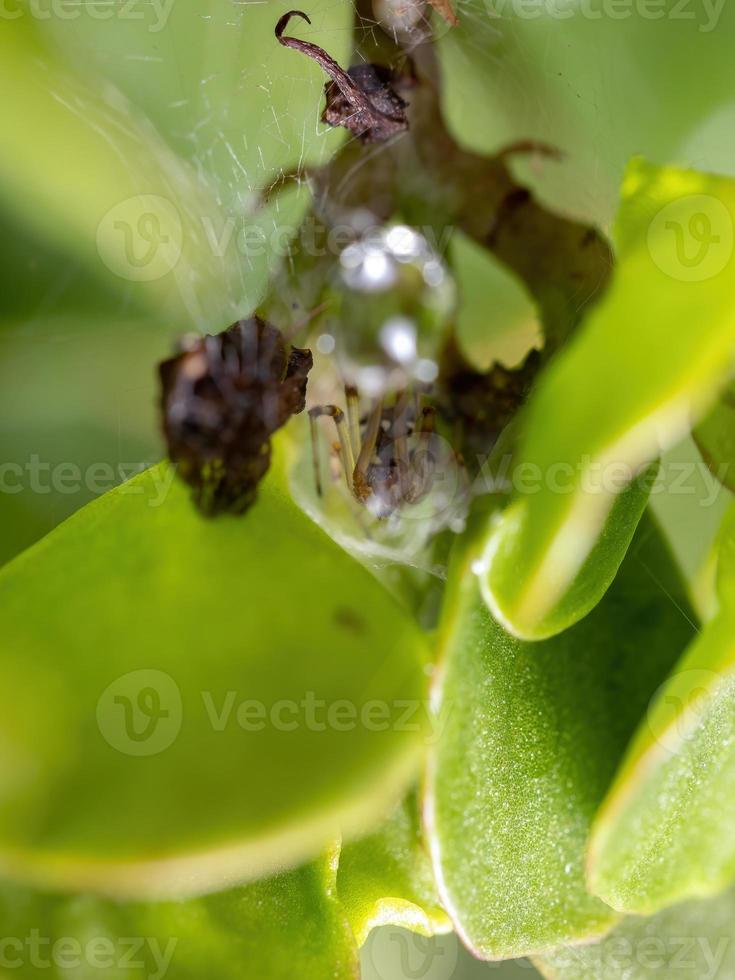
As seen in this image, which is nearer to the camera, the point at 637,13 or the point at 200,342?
the point at 200,342

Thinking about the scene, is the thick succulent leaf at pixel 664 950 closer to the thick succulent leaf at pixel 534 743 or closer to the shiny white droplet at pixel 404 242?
the thick succulent leaf at pixel 534 743

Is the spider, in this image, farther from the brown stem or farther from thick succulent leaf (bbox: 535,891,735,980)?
thick succulent leaf (bbox: 535,891,735,980)

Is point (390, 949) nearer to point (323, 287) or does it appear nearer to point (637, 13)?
point (323, 287)

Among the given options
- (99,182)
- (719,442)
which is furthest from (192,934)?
(99,182)

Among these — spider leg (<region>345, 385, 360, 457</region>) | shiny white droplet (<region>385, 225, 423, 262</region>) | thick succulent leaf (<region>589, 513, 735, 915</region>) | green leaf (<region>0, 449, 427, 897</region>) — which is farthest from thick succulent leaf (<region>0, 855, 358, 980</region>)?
shiny white droplet (<region>385, 225, 423, 262</region>)

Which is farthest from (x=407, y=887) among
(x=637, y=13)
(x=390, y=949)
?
(x=637, y=13)

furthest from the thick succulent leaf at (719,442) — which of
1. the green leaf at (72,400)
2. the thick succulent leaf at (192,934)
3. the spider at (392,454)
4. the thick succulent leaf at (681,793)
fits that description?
the green leaf at (72,400)
